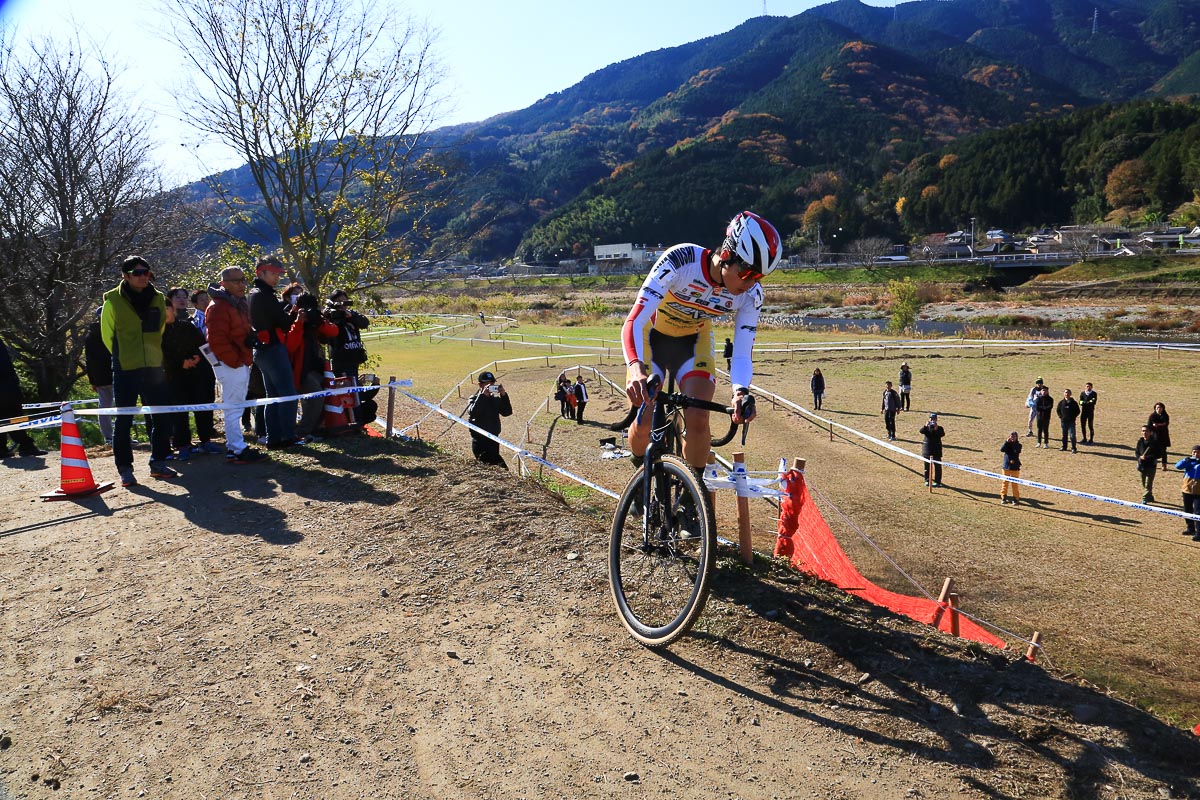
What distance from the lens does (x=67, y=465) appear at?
8.38 meters

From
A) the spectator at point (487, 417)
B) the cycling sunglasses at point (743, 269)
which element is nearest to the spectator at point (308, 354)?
the spectator at point (487, 417)

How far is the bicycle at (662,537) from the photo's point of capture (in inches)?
160

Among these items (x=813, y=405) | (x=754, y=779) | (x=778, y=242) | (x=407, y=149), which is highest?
(x=407, y=149)

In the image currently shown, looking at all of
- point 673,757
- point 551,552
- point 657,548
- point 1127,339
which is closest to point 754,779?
point 673,757

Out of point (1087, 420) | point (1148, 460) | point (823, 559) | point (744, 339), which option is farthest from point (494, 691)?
point (1087, 420)

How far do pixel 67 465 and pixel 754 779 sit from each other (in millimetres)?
8858

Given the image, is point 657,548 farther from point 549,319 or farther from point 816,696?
point 549,319

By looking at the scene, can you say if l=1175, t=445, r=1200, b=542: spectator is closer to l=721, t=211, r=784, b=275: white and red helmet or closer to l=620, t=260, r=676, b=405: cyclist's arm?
l=721, t=211, r=784, b=275: white and red helmet

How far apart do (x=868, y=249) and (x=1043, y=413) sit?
125052mm

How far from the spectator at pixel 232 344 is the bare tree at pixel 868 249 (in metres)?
131

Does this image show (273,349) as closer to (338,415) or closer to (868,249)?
(338,415)

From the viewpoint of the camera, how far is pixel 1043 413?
71.9ft

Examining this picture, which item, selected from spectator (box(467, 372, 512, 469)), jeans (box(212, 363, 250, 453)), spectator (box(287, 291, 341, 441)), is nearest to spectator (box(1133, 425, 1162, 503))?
spectator (box(467, 372, 512, 469))

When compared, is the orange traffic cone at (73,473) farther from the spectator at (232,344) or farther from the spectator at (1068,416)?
the spectator at (1068,416)
